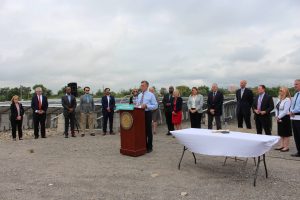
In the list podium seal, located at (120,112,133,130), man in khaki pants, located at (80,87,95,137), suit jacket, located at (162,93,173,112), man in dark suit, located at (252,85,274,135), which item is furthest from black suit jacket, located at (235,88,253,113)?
man in khaki pants, located at (80,87,95,137)

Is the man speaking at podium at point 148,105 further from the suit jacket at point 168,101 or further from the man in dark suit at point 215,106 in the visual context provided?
the suit jacket at point 168,101

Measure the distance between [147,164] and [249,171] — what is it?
2.06 metres

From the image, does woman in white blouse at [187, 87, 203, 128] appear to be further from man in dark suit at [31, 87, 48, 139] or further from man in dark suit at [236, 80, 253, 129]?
man in dark suit at [31, 87, 48, 139]

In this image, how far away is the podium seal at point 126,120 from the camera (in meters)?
7.82

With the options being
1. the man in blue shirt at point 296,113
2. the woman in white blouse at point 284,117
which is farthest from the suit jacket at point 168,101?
the man in blue shirt at point 296,113

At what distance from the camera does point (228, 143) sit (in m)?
5.61

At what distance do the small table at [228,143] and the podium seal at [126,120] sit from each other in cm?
173

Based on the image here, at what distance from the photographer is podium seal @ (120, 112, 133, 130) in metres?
7.82

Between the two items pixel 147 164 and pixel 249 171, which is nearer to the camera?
pixel 249 171

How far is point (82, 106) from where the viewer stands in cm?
1205

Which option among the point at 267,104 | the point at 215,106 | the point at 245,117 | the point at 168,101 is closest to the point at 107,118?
the point at 168,101

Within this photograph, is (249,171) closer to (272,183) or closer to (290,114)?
(272,183)

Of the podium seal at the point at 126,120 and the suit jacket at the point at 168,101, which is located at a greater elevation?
the suit jacket at the point at 168,101

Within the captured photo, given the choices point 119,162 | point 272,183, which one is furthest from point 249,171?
point 119,162
